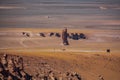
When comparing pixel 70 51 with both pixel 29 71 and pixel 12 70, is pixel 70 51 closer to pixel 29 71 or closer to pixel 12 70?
pixel 29 71

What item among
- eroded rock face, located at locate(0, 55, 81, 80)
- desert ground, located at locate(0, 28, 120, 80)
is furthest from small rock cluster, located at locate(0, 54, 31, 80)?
desert ground, located at locate(0, 28, 120, 80)

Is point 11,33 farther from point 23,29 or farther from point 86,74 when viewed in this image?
point 86,74

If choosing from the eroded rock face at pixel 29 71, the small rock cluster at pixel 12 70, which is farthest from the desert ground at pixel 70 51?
the small rock cluster at pixel 12 70

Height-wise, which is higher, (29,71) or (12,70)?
(12,70)

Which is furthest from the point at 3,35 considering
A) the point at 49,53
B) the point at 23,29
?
the point at 49,53

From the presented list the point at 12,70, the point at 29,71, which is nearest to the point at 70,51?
the point at 29,71

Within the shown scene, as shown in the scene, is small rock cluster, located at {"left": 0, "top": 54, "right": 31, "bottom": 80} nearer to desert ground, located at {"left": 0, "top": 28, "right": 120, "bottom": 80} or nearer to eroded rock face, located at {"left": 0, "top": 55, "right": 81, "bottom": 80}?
eroded rock face, located at {"left": 0, "top": 55, "right": 81, "bottom": 80}

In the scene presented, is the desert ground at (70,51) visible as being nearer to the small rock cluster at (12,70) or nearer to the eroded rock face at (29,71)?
the eroded rock face at (29,71)

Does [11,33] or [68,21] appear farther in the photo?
[68,21]
